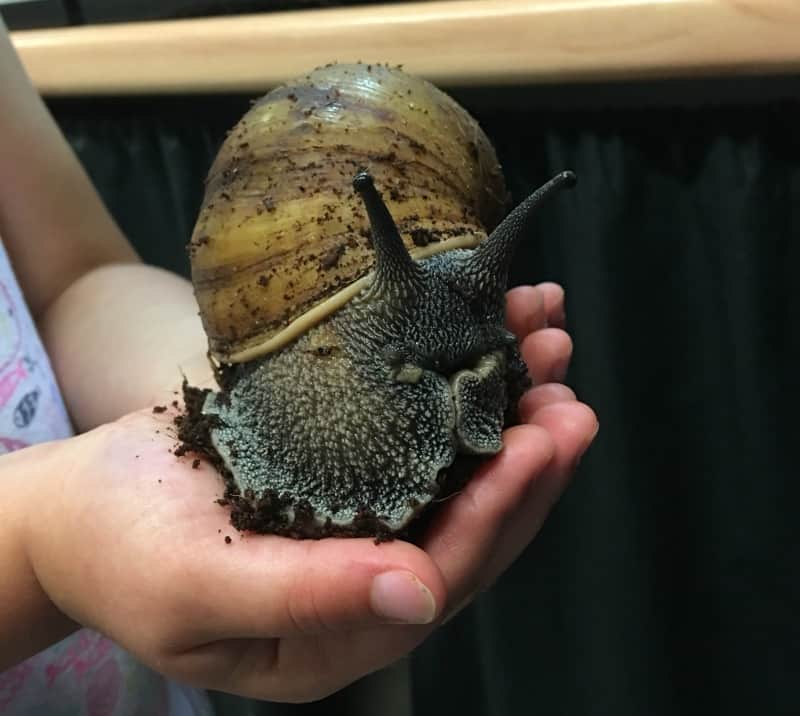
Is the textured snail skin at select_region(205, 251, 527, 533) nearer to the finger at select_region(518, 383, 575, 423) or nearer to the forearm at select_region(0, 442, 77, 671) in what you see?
the finger at select_region(518, 383, 575, 423)

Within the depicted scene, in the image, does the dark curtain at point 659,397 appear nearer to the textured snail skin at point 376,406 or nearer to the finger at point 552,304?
the finger at point 552,304

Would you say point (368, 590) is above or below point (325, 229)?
below

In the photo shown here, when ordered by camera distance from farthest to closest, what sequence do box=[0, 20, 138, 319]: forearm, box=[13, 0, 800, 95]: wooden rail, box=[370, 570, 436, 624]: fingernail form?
box=[0, 20, 138, 319]: forearm → box=[13, 0, 800, 95]: wooden rail → box=[370, 570, 436, 624]: fingernail

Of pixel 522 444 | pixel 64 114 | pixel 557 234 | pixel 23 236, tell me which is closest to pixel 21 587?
pixel 522 444

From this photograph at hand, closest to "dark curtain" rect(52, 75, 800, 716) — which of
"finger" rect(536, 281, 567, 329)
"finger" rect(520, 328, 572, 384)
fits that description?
"finger" rect(536, 281, 567, 329)

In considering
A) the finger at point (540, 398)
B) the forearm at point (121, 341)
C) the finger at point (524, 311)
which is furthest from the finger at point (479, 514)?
the forearm at point (121, 341)

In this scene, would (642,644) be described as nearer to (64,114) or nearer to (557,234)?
(557,234)
